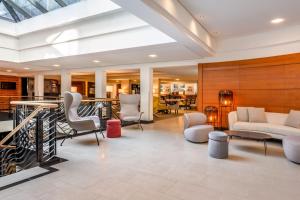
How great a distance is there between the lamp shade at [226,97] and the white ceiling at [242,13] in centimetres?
193

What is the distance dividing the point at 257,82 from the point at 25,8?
8.61 metres

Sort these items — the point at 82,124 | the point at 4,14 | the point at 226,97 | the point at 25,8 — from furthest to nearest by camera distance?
1. the point at 4,14
2. the point at 25,8
3. the point at 226,97
4. the point at 82,124

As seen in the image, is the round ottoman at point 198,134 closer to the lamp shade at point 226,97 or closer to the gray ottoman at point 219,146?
the gray ottoman at point 219,146

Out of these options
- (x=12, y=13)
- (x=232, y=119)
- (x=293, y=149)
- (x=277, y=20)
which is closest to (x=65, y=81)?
(x=12, y=13)

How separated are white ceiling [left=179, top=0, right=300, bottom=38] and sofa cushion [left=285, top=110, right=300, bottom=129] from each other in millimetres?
2246

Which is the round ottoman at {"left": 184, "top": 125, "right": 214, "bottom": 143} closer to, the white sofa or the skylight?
the white sofa

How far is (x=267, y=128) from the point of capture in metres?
4.82

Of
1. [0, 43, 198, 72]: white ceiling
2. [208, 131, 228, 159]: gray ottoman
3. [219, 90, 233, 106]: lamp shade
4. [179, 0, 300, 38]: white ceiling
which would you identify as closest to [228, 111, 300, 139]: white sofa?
[219, 90, 233, 106]: lamp shade

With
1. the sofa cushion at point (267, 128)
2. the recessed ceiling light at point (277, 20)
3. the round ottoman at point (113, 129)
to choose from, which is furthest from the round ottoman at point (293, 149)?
the round ottoman at point (113, 129)

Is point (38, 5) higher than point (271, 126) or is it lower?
higher

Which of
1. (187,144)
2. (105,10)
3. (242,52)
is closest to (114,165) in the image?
(187,144)

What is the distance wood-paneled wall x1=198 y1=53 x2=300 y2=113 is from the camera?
17.3ft

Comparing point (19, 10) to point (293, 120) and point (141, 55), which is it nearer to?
point (141, 55)

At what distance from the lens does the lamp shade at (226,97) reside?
6.20 meters
